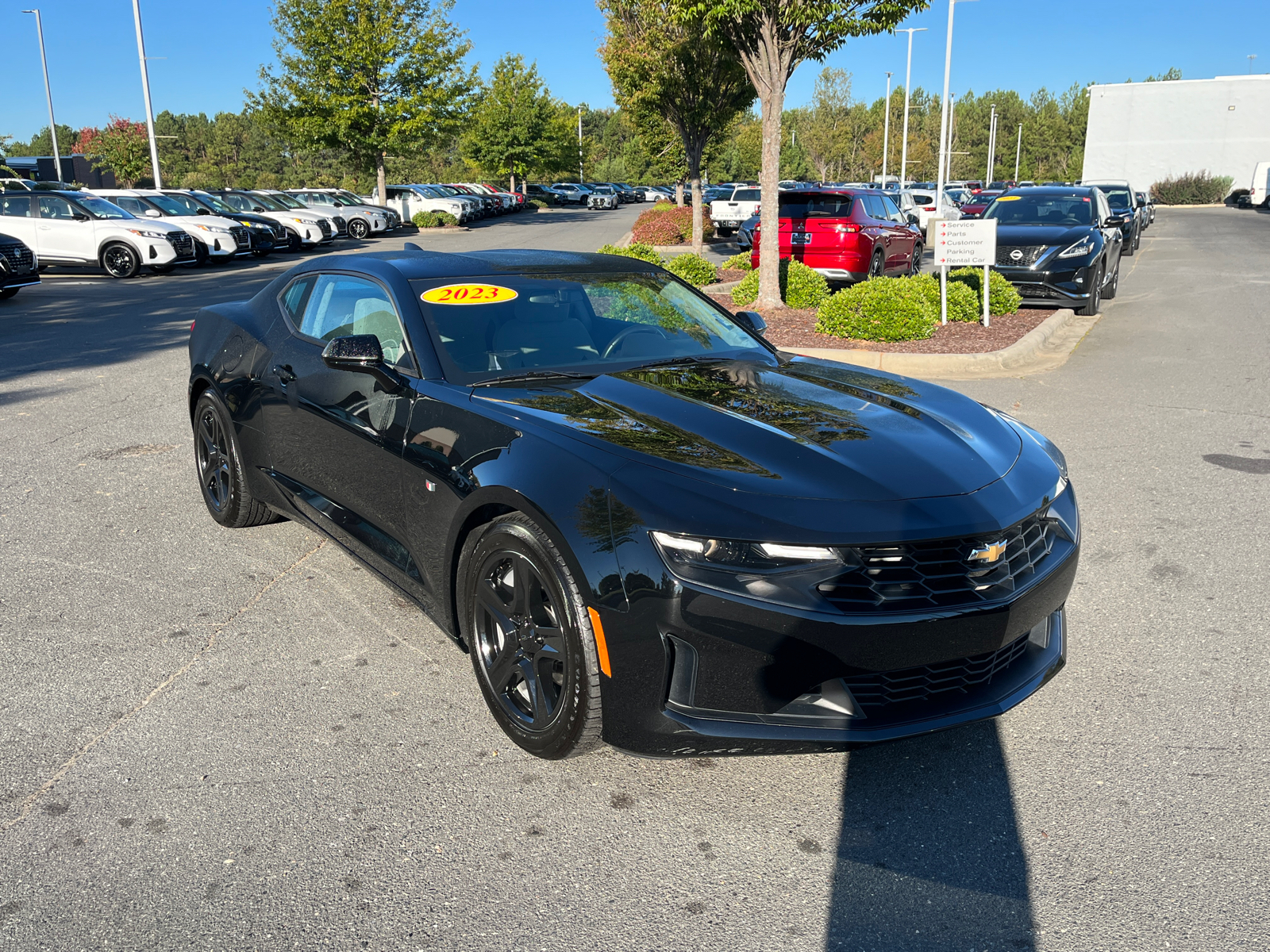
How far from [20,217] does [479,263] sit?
20.5 m

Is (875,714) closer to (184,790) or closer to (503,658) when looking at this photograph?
(503,658)

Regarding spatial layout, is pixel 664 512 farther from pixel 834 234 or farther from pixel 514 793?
pixel 834 234

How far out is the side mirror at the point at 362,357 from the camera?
147 inches

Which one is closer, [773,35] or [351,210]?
[773,35]

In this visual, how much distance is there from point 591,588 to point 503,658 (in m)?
0.59

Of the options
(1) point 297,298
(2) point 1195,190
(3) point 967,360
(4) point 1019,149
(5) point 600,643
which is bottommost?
(3) point 967,360

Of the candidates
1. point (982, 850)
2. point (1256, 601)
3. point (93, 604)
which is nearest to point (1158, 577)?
point (1256, 601)

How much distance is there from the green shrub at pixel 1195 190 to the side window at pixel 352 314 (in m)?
74.6

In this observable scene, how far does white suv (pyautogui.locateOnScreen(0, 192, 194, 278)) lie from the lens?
20.2m

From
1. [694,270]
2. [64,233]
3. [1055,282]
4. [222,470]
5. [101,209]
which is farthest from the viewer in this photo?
[101,209]

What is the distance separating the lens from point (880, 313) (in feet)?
36.1

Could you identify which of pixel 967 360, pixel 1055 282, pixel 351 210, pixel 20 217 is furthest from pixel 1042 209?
pixel 351 210

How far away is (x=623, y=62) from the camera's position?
75.1 feet

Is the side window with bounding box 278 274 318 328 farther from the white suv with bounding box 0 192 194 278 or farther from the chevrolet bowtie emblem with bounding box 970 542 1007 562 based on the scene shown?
the white suv with bounding box 0 192 194 278
